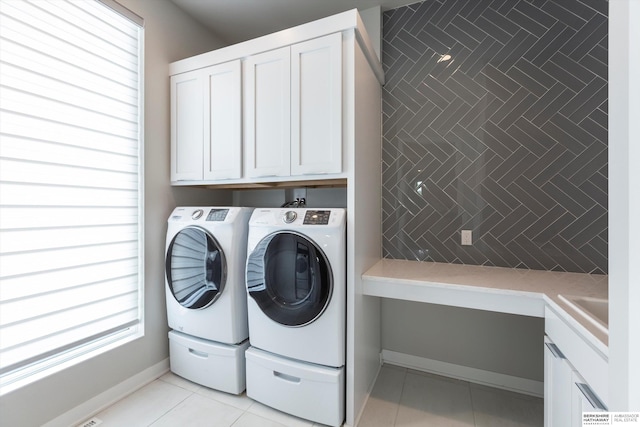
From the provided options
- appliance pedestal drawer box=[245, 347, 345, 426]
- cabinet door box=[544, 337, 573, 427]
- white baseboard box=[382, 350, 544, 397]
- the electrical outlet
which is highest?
the electrical outlet

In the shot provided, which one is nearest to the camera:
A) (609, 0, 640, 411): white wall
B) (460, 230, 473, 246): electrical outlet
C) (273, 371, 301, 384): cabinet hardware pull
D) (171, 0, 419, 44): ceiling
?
(609, 0, 640, 411): white wall

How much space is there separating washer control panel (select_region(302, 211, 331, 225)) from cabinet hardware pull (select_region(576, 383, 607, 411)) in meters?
1.21

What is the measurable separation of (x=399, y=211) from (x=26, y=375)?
2502mm

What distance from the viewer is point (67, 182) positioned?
5.33 feet

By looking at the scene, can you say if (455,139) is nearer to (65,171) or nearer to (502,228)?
(502,228)

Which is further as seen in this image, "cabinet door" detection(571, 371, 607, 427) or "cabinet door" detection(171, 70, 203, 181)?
"cabinet door" detection(171, 70, 203, 181)

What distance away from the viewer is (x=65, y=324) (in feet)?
5.31

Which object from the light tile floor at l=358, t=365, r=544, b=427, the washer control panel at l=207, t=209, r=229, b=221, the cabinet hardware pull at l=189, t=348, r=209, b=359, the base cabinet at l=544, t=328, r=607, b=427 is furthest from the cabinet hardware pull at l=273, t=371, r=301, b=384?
the base cabinet at l=544, t=328, r=607, b=427

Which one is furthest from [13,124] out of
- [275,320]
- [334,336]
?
[334,336]

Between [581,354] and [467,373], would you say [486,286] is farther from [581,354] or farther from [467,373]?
[467,373]

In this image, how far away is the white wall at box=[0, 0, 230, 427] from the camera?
69.8 inches

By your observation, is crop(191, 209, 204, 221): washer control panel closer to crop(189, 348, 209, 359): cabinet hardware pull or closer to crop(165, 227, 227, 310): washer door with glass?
crop(165, 227, 227, 310): washer door with glass

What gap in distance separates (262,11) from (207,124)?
1.11 meters

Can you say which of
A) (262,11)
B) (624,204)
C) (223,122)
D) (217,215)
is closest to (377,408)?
(217,215)
